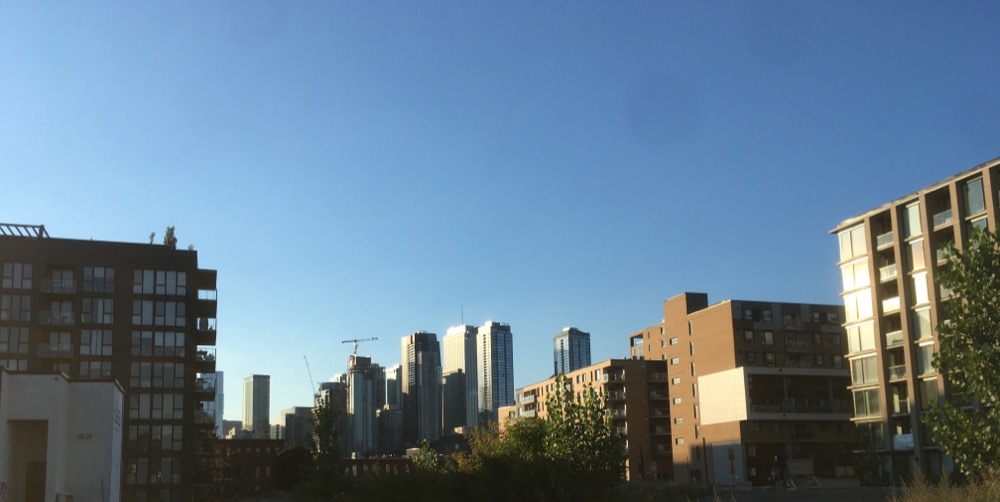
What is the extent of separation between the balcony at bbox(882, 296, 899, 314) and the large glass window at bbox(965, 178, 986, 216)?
11.2 m

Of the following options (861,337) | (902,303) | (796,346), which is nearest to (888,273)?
(902,303)

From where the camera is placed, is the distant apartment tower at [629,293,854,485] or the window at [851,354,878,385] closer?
the window at [851,354,878,385]

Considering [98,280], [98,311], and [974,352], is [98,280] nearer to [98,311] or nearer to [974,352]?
[98,311]

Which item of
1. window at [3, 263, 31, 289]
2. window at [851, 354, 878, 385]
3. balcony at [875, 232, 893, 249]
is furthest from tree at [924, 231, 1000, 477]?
window at [3, 263, 31, 289]

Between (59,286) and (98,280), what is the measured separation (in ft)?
12.9

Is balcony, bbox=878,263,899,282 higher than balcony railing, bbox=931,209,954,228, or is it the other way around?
balcony railing, bbox=931,209,954,228

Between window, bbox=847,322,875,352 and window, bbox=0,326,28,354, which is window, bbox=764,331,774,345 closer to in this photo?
window, bbox=847,322,875,352

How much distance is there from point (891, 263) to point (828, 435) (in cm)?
3269

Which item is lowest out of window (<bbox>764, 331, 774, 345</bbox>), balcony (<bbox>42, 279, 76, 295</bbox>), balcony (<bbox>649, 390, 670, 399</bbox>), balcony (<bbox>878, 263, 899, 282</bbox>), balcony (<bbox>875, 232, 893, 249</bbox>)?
balcony (<bbox>649, 390, 670, 399</bbox>)

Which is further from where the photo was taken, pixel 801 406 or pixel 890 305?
pixel 801 406

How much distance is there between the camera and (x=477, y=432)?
67.6m

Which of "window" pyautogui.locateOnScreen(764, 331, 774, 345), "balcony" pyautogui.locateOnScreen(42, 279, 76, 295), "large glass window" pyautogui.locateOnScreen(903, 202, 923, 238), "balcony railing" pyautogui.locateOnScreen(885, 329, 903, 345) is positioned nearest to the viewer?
"large glass window" pyautogui.locateOnScreen(903, 202, 923, 238)

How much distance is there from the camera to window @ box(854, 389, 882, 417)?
280ft

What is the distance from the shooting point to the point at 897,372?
82625 millimetres
